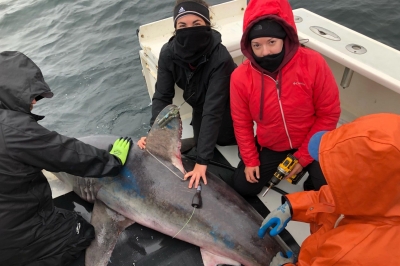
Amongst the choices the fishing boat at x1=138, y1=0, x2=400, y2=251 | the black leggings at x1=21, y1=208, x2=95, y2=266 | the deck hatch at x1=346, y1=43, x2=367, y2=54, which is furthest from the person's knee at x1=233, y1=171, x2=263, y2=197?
the deck hatch at x1=346, y1=43, x2=367, y2=54

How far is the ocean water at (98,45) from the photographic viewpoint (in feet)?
21.6

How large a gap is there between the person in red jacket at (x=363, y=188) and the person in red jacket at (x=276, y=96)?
98cm

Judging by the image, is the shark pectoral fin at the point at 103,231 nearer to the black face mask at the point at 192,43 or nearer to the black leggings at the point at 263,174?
the black leggings at the point at 263,174

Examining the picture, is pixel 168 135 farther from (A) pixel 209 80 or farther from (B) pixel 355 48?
(B) pixel 355 48

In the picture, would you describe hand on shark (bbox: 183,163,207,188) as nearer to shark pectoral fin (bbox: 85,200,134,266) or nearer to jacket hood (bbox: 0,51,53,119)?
shark pectoral fin (bbox: 85,200,134,266)

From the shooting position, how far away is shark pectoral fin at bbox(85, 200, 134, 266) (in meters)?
2.85

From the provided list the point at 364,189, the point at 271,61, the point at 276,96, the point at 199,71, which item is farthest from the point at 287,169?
the point at 364,189

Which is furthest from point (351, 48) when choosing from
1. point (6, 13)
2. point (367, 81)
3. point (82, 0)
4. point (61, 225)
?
point (6, 13)

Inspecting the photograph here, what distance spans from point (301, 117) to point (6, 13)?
1304 cm

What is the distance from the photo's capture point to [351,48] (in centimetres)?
362

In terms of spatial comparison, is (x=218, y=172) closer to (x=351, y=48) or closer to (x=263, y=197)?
(x=263, y=197)

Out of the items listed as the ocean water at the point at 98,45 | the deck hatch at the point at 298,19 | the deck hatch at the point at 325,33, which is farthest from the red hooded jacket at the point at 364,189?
the ocean water at the point at 98,45

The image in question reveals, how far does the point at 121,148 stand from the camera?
318 cm

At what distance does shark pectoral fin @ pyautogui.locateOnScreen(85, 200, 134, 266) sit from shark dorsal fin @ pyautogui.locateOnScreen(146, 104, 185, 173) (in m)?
0.76
